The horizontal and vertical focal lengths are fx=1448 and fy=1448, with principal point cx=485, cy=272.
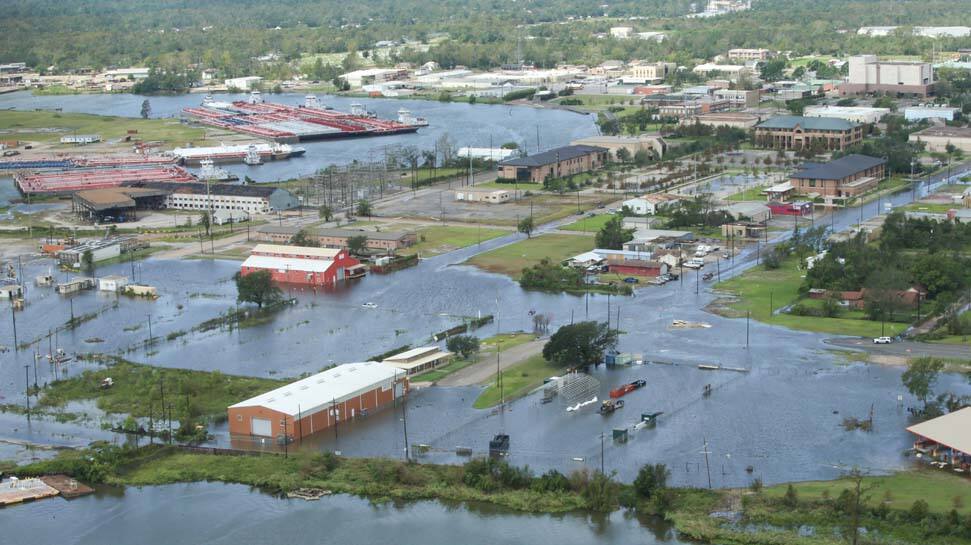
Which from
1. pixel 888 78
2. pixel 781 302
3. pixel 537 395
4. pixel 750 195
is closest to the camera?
pixel 537 395

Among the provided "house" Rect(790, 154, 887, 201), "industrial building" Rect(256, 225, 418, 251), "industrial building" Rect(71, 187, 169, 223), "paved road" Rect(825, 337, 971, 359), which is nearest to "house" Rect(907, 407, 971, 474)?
"paved road" Rect(825, 337, 971, 359)

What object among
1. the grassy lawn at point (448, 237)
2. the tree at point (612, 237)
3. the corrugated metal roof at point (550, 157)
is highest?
the corrugated metal roof at point (550, 157)

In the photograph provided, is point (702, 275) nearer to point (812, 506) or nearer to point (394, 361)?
point (394, 361)

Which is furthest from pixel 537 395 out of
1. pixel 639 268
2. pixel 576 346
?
pixel 639 268

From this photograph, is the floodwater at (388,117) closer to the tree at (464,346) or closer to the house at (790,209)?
the house at (790,209)

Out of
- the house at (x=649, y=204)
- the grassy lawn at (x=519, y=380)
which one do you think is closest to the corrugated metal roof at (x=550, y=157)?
the house at (x=649, y=204)

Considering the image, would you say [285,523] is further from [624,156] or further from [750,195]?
[624,156]
